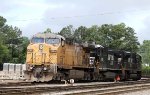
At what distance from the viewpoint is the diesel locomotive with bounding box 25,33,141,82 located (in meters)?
28.6

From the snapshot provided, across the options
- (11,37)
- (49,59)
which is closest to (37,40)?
(49,59)

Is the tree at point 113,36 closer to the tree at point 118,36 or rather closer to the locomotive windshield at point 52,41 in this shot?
the tree at point 118,36

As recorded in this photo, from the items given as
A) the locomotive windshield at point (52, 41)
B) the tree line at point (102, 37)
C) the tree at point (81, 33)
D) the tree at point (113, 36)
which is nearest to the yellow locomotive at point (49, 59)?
the locomotive windshield at point (52, 41)

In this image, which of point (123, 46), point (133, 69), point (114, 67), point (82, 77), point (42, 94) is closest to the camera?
point (42, 94)

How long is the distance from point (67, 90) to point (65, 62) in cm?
867

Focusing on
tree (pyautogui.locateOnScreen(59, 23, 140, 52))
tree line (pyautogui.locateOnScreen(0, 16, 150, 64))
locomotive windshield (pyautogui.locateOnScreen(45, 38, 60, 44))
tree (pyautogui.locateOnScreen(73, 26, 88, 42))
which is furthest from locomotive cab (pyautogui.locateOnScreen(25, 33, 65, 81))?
tree (pyautogui.locateOnScreen(73, 26, 88, 42))

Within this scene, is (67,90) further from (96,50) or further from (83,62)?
(96,50)

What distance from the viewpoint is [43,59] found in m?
28.9

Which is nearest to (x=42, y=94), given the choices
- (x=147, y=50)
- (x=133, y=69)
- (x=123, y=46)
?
(x=133, y=69)

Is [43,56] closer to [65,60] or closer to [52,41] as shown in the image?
[52,41]

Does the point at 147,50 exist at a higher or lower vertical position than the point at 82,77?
higher

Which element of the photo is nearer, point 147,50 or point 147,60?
point 147,60

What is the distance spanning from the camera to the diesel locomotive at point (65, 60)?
1124 inches

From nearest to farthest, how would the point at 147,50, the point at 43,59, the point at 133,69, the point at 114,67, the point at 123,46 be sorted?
the point at 43,59 → the point at 114,67 → the point at 133,69 → the point at 123,46 → the point at 147,50
